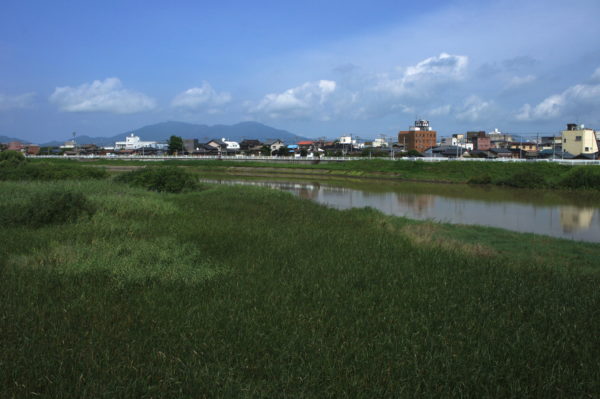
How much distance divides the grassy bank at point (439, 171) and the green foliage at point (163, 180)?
2564cm

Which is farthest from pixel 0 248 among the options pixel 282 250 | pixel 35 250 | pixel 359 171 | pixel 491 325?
pixel 359 171

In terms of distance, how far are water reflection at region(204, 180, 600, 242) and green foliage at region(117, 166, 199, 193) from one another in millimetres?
8273

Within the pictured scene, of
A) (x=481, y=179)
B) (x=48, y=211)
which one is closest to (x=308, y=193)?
A: (x=481, y=179)

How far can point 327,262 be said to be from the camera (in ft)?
28.1

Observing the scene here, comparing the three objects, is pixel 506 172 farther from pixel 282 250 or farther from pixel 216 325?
pixel 216 325

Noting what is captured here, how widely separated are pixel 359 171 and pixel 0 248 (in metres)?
44.3

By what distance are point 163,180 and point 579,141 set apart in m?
59.0

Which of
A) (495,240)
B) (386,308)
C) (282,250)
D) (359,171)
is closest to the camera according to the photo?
(386,308)

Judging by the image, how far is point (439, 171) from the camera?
4475 centimetres

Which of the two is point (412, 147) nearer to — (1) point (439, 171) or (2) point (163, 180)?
(1) point (439, 171)

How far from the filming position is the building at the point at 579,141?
5959 centimetres

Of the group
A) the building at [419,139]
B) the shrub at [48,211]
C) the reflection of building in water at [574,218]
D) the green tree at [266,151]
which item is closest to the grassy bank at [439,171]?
the reflection of building in water at [574,218]

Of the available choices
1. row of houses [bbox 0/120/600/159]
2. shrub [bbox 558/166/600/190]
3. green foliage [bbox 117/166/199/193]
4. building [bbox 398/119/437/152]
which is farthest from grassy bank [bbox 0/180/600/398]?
building [bbox 398/119/437/152]

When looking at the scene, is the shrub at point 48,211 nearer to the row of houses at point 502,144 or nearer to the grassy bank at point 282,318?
the grassy bank at point 282,318
